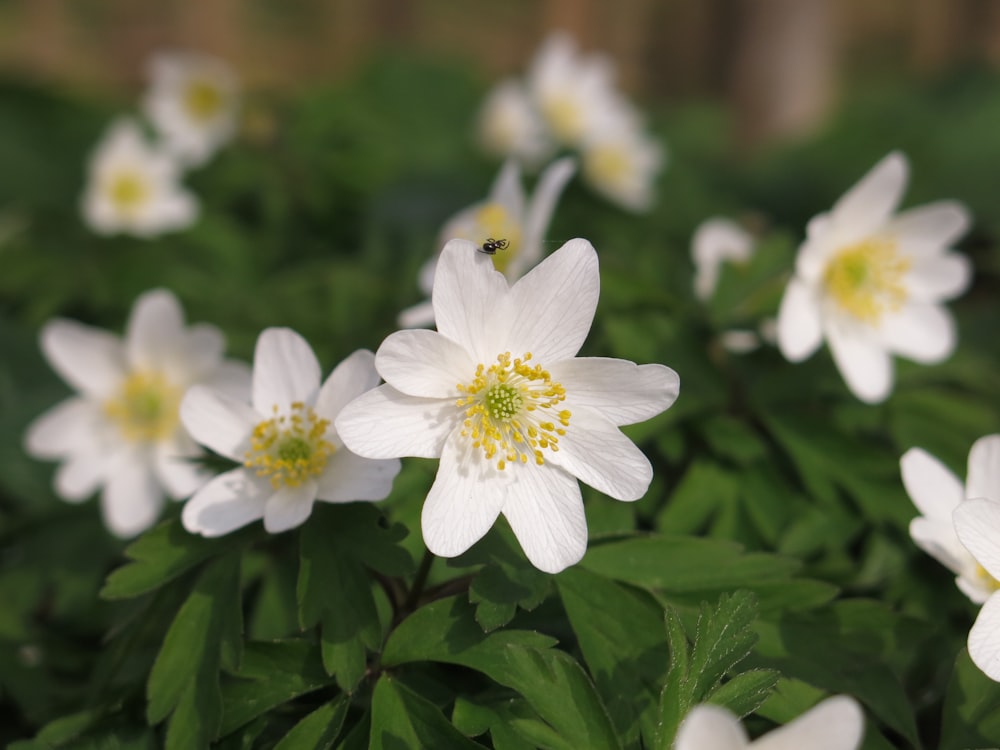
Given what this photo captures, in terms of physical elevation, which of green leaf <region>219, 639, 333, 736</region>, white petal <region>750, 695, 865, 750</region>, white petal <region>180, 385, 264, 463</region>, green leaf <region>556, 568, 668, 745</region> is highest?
white petal <region>180, 385, 264, 463</region>

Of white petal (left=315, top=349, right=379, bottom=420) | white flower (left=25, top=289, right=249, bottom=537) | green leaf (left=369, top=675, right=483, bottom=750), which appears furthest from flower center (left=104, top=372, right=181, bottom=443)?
green leaf (left=369, top=675, right=483, bottom=750)

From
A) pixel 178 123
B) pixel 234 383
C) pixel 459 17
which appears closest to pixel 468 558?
pixel 234 383

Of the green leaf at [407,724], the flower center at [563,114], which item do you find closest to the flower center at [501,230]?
the green leaf at [407,724]

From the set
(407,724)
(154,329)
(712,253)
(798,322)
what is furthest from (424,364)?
(712,253)

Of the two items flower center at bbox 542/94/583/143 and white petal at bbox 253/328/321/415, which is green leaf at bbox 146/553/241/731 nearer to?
white petal at bbox 253/328/321/415

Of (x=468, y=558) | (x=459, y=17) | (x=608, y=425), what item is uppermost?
(x=608, y=425)

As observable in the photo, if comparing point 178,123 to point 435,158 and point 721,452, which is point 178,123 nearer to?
point 435,158
